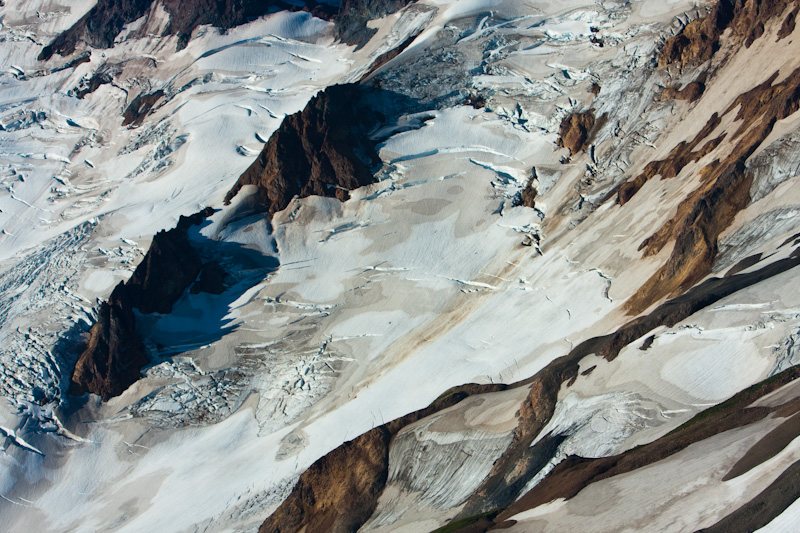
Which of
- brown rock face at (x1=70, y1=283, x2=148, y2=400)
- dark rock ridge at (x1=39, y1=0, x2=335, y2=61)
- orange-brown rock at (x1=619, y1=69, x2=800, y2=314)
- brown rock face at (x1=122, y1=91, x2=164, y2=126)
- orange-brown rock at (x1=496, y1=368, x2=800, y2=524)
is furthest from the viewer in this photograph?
dark rock ridge at (x1=39, y1=0, x2=335, y2=61)

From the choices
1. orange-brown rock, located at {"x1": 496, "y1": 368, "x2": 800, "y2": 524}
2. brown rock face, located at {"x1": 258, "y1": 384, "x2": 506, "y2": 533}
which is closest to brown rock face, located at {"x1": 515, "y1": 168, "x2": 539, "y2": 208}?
brown rock face, located at {"x1": 258, "y1": 384, "x2": 506, "y2": 533}

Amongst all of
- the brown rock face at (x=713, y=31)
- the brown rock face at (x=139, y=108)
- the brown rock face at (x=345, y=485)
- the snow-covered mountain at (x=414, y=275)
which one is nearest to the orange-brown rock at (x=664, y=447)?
the snow-covered mountain at (x=414, y=275)

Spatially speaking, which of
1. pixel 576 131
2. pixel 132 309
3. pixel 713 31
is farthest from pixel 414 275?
pixel 713 31

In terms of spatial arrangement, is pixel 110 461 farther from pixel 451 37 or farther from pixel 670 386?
pixel 451 37

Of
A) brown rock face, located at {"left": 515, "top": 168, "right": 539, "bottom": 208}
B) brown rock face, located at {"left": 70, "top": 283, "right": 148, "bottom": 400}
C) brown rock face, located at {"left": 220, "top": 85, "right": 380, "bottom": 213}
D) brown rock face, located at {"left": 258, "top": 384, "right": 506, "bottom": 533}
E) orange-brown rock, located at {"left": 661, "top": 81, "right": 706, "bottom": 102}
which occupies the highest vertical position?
orange-brown rock, located at {"left": 661, "top": 81, "right": 706, "bottom": 102}

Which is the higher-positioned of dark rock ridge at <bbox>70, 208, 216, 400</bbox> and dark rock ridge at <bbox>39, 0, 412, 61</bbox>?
dark rock ridge at <bbox>39, 0, 412, 61</bbox>

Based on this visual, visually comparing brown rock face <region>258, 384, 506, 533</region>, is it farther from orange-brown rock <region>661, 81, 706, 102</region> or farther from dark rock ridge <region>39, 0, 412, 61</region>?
dark rock ridge <region>39, 0, 412, 61</region>

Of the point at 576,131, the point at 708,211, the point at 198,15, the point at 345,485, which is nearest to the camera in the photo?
the point at 345,485

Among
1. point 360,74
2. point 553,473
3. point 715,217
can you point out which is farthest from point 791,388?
point 360,74

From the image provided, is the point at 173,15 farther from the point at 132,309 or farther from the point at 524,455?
the point at 524,455
